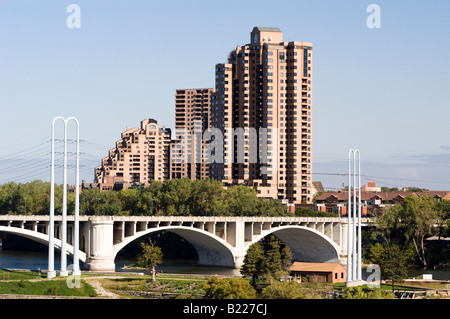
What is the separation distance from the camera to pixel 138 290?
61281mm

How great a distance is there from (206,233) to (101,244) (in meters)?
14.6

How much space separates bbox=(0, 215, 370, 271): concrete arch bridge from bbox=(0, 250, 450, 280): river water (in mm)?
2769

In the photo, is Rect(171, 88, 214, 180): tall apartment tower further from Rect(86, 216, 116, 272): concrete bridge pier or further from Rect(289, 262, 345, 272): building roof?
Rect(86, 216, 116, 272): concrete bridge pier

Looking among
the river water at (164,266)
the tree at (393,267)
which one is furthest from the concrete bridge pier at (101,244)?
the tree at (393,267)

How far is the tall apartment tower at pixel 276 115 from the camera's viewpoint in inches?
5389

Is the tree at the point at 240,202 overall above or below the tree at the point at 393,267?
above

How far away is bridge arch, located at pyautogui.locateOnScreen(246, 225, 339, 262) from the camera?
9669 cm

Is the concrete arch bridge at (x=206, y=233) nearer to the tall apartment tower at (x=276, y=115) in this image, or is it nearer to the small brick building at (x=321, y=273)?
the small brick building at (x=321, y=273)

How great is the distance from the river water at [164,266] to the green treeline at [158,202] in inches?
344

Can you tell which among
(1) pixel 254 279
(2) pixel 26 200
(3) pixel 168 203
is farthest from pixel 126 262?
(1) pixel 254 279

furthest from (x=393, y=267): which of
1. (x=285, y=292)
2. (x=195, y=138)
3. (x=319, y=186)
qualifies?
A: (x=319, y=186)

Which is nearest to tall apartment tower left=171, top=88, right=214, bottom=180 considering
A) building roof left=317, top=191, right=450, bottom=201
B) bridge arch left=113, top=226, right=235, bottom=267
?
building roof left=317, top=191, right=450, bottom=201
